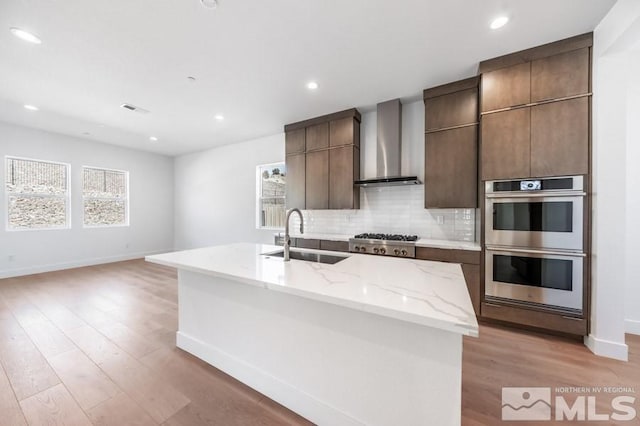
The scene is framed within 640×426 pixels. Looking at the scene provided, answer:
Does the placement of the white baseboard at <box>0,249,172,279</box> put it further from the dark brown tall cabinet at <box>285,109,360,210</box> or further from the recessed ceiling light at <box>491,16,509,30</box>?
the recessed ceiling light at <box>491,16,509,30</box>

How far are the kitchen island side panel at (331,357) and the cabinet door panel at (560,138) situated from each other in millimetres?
2238

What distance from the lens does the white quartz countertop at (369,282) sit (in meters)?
0.95

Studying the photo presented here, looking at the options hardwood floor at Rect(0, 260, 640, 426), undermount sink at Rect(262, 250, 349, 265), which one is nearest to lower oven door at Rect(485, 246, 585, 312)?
hardwood floor at Rect(0, 260, 640, 426)

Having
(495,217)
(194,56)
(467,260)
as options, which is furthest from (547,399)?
(194,56)

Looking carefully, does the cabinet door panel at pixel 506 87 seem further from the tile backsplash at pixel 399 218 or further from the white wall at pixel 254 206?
the tile backsplash at pixel 399 218

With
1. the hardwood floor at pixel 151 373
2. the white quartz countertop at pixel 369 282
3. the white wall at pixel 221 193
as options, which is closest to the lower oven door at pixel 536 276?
the hardwood floor at pixel 151 373

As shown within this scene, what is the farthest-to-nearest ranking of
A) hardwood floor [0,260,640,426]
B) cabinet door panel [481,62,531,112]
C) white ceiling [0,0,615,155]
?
cabinet door panel [481,62,531,112] → white ceiling [0,0,615,155] → hardwood floor [0,260,640,426]

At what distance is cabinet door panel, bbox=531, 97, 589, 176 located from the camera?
217cm

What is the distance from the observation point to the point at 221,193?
19.0 ft

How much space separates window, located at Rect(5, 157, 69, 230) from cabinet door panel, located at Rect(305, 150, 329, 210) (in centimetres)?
516

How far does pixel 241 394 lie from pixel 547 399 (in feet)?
6.80

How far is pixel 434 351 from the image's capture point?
1.11 m

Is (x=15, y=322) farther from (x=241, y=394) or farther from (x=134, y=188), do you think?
(x=134, y=188)

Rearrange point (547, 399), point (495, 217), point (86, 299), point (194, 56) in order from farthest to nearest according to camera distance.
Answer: point (86, 299), point (495, 217), point (194, 56), point (547, 399)
